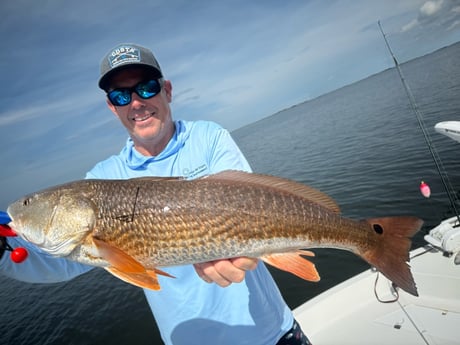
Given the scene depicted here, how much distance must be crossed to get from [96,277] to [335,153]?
77.6 ft

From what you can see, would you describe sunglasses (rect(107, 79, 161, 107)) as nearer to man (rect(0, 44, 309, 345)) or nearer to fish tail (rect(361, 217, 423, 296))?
man (rect(0, 44, 309, 345))

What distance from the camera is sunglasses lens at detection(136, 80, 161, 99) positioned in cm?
355

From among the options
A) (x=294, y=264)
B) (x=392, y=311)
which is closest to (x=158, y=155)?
(x=294, y=264)

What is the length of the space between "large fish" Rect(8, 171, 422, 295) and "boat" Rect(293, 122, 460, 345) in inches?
115

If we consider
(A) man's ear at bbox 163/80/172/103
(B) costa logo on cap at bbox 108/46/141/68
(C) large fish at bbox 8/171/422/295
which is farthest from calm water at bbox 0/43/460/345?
(B) costa logo on cap at bbox 108/46/141/68

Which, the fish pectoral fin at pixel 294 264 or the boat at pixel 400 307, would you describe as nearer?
the fish pectoral fin at pixel 294 264

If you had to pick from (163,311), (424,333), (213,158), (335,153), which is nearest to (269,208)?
(213,158)

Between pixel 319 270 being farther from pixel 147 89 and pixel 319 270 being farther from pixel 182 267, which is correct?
pixel 147 89

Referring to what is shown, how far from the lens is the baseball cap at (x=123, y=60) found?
3.42m

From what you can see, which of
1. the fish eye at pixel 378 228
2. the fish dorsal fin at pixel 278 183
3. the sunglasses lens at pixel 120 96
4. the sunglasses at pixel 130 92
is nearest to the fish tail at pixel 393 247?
the fish eye at pixel 378 228

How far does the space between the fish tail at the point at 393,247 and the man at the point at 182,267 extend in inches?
48.0

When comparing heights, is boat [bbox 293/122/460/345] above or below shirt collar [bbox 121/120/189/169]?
below

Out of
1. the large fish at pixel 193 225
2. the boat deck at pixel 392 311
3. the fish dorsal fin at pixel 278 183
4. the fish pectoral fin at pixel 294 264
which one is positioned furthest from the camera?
the boat deck at pixel 392 311

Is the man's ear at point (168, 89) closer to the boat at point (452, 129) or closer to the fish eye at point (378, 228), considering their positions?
the fish eye at point (378, 228)
